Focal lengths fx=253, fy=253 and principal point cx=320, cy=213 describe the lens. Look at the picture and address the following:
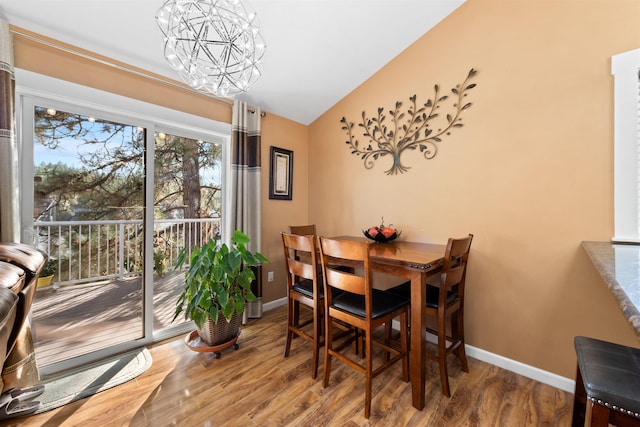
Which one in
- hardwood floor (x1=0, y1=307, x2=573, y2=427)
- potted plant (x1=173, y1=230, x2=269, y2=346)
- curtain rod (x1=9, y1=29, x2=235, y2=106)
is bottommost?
hardwood floor (x1=0, y1=307, x2=573, y2=427)

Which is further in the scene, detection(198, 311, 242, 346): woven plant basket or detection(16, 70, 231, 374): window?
detection(198, 311, 242, 346): woven plant basket

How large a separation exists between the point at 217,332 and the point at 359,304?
1179 millimetres

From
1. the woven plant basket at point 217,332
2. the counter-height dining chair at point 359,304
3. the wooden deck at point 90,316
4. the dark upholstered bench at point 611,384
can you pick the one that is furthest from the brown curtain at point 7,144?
the dark upholstered bench at point 611,384

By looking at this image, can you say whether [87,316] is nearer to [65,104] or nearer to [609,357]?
[65,104]

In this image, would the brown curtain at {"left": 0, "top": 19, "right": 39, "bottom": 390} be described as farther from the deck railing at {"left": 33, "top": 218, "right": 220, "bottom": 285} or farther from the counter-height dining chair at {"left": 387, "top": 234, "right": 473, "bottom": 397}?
the counter-height dining chair at {"left": 387, "top": 234, "right": 473, "bottom": 397}

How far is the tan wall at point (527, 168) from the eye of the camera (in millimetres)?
1523

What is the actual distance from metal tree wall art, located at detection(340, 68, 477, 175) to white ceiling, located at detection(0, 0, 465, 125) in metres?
0.51

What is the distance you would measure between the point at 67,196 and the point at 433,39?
3153 mm

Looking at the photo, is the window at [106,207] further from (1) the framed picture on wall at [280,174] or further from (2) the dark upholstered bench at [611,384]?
(2) the dark upholstered bench at [611,384]

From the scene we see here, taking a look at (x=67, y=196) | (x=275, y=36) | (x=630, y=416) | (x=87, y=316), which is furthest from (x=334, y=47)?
(x=87, y=316)

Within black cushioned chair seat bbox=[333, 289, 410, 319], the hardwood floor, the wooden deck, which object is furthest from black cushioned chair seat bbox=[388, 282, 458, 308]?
the wooden deck

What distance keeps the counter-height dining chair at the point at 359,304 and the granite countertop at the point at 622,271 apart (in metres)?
0.89

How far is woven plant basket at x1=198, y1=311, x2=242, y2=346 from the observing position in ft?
6.49

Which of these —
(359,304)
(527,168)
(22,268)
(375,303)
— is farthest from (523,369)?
(22,268)
